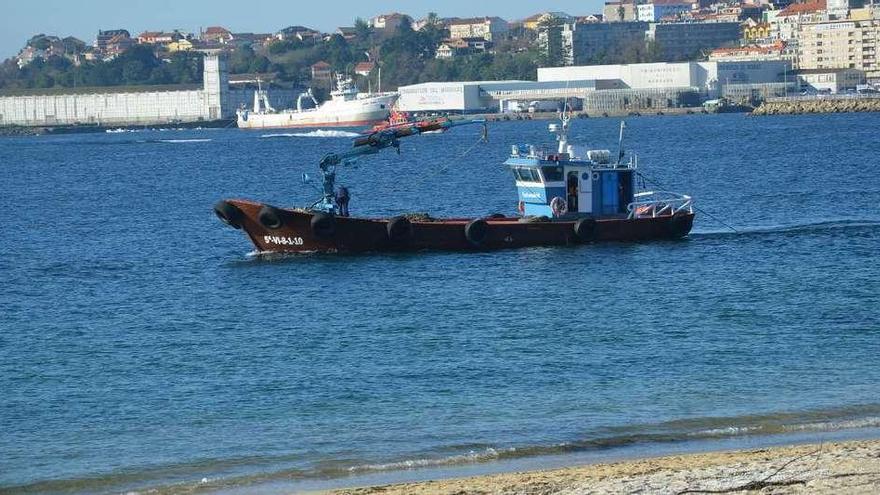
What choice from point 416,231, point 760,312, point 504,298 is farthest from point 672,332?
point 416,231

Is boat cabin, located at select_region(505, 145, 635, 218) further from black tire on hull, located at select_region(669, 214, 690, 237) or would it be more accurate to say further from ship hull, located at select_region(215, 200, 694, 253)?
black tire on hull, located at select_region(669, 214, 690, 237)

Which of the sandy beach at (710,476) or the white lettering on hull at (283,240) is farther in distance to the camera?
the white lettering on hull at (283,240)

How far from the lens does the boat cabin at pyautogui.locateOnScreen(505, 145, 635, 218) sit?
43.5 metres

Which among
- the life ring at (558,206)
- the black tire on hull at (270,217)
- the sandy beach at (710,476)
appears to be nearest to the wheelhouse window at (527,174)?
the life ring at (558,206)

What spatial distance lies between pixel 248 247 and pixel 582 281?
45.3 feet

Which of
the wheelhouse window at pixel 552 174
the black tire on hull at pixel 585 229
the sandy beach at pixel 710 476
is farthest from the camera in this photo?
the wheelhouse window at pixel 552 174

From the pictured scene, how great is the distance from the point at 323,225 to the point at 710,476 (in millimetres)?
25326

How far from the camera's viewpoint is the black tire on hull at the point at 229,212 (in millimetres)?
42719

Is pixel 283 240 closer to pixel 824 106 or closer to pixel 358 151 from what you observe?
pixel 358 151

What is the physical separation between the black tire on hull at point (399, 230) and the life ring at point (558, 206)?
392 cm

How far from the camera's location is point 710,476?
59.5 feet

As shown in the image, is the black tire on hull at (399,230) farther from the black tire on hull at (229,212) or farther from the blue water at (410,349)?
the black tire on hull at (229,212)

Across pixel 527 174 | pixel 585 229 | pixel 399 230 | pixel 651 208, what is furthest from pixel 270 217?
pixel 651 208

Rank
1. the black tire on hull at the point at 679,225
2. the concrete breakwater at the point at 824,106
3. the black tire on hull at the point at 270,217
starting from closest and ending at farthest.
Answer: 1. the black tire on hull at the point at 270,217
2. the black tire on hull at the point at 679,225
3. the concrete breakwater at the point at 824,106
